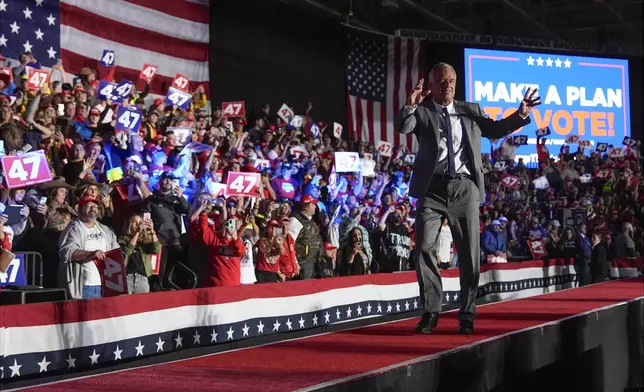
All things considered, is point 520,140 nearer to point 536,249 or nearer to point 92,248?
point 536,249

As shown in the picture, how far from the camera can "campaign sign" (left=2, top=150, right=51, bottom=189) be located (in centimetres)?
795

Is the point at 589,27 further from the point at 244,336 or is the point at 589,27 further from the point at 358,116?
the point at 244,336

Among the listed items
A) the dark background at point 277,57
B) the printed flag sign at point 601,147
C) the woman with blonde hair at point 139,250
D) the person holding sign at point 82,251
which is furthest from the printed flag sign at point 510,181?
the person holding sign at point 82,251

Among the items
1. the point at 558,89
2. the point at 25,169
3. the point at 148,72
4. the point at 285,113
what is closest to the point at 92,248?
the point at 25,169

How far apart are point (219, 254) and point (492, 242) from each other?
302 inches

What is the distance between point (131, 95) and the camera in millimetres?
12383

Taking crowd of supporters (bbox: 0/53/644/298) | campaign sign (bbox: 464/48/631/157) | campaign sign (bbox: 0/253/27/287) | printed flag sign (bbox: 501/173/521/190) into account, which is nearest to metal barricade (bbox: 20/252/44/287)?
crowd of supporters (bbox: 0/53/644/298)

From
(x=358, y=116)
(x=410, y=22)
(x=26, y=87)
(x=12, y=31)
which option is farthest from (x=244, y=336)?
(x=410, y=22)

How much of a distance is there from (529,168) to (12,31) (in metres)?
13.8

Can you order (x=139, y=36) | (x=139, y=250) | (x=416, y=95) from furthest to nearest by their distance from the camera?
(x=139, y=36) → (x=139, y=250) → (x=416, y=95)

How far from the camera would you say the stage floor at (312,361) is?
3588 mm

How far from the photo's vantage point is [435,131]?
525 centimetres

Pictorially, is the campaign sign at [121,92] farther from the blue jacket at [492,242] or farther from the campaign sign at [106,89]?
the blue jacket at [492,242]

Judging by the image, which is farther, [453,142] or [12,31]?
[12,31]
